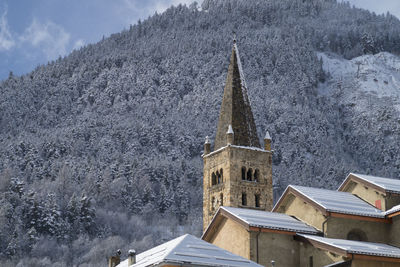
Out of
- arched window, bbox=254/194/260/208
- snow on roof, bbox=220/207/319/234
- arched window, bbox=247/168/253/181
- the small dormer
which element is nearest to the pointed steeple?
arched window, bbox=247/168/253/181

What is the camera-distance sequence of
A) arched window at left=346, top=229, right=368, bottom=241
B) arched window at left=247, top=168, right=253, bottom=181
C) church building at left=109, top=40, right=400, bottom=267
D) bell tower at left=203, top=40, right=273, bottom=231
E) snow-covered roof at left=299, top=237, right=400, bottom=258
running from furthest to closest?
arched window at left=247, top=168, right=253, bottom=181
bell tower at left=203, top=40, right=273, bottom=231
arched window at left=346, top=229, right=368, bottom=241
church building at left=109, top=40, right=400, bottom=267
snow-covered roof at left=299, top=237, right=400, bottom=258

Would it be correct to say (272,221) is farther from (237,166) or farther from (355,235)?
(237,166)

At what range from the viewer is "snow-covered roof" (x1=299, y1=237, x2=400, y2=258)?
114ft

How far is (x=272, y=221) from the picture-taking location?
3962 centimetres

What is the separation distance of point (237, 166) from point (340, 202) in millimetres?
16360

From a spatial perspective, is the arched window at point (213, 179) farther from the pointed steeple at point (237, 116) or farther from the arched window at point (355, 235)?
the arched window at point (355, 235)

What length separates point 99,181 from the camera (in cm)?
15688

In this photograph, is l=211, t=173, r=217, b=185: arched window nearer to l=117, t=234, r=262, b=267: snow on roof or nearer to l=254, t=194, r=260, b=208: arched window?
l=254, t=194, r=260, b=208: arched window

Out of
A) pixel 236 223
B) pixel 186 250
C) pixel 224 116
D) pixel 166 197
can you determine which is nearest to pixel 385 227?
pixel 236 223

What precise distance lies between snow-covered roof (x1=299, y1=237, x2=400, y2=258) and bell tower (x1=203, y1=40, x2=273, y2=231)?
58.2ft

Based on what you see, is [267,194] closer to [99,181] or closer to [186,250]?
[186,250]

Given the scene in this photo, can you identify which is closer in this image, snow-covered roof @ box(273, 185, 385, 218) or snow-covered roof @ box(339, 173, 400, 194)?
snow-covered roof @ box(273, 185, 385, 218)

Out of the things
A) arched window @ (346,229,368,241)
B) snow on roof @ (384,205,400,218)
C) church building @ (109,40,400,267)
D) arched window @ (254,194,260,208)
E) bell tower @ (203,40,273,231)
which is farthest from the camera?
arched window @ (254,194,260,208)

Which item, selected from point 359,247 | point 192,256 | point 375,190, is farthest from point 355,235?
point 192,256
